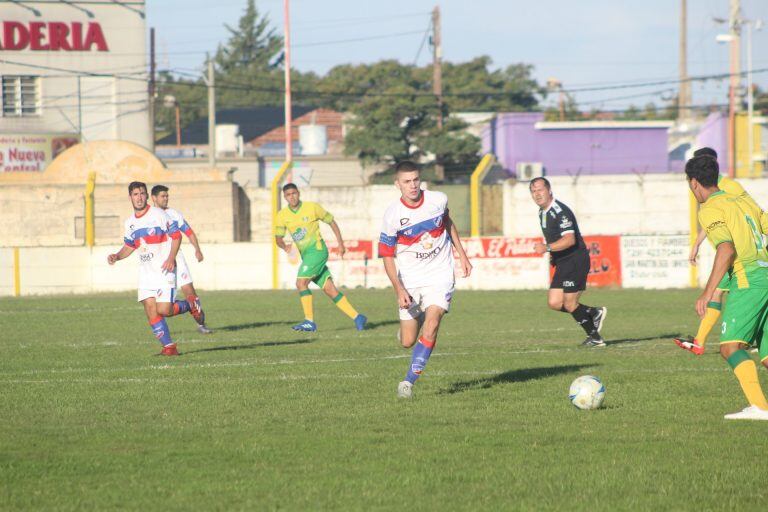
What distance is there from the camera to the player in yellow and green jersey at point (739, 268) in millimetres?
7918

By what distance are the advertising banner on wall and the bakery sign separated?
12.0 ft

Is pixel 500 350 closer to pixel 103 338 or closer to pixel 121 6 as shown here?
pixel 103 338

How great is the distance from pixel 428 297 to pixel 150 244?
4.49 metres

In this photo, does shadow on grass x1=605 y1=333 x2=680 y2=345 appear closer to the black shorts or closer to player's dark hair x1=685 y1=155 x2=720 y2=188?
Result: the black shorts

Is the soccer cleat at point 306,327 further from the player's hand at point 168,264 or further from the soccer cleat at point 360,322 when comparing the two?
the player's hand at point 168,264

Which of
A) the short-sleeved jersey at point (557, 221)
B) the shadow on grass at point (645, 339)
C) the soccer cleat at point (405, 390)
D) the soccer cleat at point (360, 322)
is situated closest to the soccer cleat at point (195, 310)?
the soccer cleat at point (360, 322)

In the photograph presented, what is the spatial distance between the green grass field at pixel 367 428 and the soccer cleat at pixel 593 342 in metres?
0.14

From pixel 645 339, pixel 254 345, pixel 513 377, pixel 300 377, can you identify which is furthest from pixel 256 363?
Result: pixel 645 339

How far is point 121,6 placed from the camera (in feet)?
154

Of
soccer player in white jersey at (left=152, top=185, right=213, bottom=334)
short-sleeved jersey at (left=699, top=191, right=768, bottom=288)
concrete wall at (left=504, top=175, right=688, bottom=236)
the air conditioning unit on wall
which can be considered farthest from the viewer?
the air conditioning unit on wall

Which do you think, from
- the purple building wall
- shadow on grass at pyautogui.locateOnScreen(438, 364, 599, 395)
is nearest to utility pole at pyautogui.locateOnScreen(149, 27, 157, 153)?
the purple building wall

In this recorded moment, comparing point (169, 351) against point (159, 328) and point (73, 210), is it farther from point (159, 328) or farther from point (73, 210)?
point (73, 210)

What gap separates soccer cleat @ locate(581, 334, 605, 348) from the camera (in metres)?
13.7

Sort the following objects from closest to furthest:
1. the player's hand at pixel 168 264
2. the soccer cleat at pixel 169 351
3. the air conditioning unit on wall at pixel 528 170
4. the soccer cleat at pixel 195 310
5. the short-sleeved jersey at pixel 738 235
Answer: the short-sleeved jersey at pixel 738 235 → the player's hand at pixel 168 264 → the soccer cleat at pixel 169 351 → the soccer cleat at pixel 195 310 → the air conditioning unit on wall at pixel 528 170
